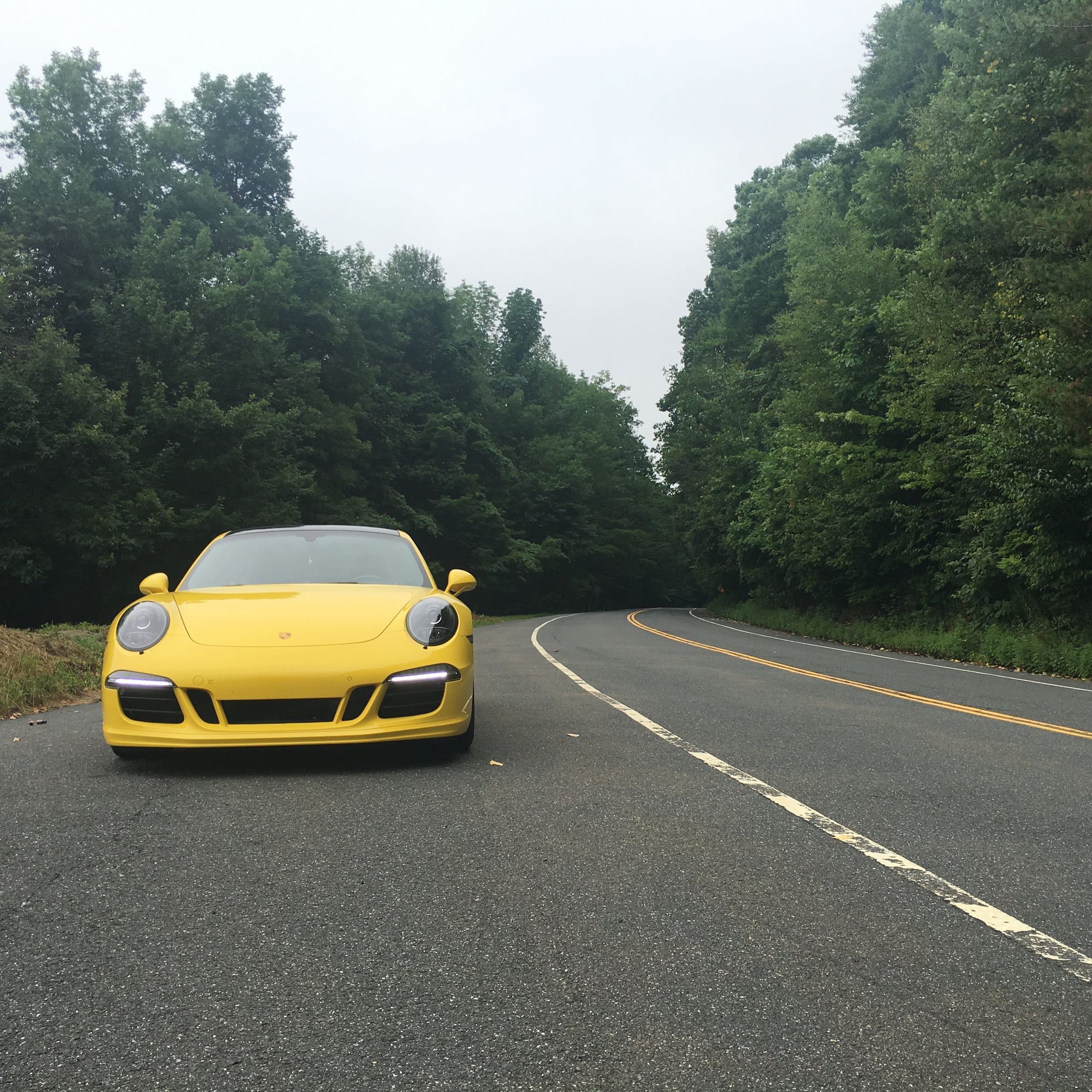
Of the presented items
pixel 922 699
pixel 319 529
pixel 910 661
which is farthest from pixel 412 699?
pixel 910 661

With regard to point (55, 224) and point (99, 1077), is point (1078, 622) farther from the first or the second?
point (55, 224)

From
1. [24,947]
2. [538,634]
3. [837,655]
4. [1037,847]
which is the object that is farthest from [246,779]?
[538,634]

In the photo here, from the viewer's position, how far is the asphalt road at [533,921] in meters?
2.35

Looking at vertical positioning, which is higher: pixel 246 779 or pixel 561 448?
pixel 561 448

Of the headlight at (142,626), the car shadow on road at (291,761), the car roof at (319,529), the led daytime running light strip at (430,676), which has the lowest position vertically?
the car shadow on road at (291,761)

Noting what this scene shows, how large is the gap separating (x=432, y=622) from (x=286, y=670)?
91 centimetres

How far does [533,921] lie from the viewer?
3.29m

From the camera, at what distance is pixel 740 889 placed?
12.0 ft

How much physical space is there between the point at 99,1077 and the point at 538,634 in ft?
73.9

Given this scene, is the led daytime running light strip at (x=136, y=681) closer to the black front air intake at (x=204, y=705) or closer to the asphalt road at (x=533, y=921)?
the black front air intake at (x=204, y=705)

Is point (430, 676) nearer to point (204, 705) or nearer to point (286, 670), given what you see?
point (286, 670)

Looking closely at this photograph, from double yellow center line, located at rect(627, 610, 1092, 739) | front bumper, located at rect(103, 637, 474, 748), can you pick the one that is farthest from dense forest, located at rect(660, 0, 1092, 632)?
front bumper, located at rect(103, 637, 474, 748)

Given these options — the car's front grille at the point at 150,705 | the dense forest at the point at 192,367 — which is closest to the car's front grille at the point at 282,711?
the car's front grille at the point at 150,705

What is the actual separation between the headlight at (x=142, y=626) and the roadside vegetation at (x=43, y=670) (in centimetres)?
346
